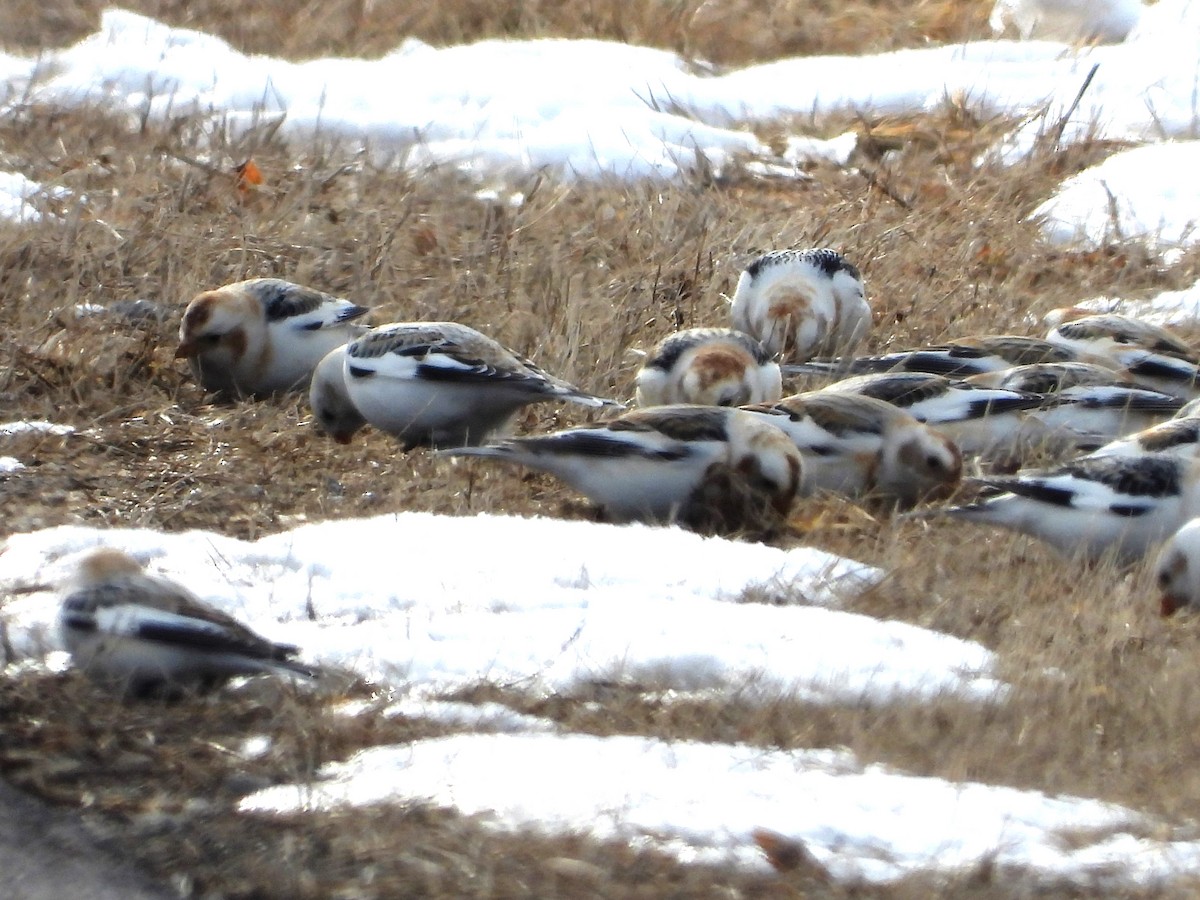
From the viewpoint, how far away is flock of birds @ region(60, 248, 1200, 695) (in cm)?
462

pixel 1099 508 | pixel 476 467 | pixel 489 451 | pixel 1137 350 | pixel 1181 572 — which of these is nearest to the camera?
pixel 1181 572

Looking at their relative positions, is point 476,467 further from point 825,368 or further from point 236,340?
point 825,368

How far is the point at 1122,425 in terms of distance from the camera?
19.9 feet

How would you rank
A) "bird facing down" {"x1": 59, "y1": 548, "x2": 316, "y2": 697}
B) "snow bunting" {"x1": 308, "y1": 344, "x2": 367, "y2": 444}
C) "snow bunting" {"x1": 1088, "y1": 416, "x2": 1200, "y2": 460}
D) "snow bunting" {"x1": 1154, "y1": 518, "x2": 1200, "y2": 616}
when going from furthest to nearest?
"snow bunting" {"x1": 308, "y1": 344, "x2": 367, "y2": 444}
"snow bunting" {"x1": 1088, "y1": 416, "x2": 1200, "y2": 460}
"snow bunting" {"x1": 1154, "y1": 518, "x2": 1200, "y2": 616}
"bird facing down" {"x1": 59, "y1": 548, "x2": 316, "y2": 697}

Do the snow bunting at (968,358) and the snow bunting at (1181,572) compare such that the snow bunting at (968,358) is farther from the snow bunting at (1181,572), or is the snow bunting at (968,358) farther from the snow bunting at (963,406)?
the snow bunting at (1181,572)

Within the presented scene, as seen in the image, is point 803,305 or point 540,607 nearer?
point 540,607

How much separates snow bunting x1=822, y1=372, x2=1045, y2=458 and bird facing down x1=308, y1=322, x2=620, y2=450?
0.99 m

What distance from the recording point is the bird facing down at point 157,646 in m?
3.59

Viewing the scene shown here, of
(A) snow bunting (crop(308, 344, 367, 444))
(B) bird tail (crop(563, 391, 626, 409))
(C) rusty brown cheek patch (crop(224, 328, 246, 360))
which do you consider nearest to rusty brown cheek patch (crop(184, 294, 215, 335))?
(C) rusty brown cheek patch (crop(224, 328, 246, 360))

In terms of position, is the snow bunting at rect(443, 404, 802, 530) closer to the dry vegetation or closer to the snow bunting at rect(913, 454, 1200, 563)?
the dry vegetation

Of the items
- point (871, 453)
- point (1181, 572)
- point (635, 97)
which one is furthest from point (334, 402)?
point (635, 97)

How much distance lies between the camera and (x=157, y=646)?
11.8 feet

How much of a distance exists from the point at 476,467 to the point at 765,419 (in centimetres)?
92

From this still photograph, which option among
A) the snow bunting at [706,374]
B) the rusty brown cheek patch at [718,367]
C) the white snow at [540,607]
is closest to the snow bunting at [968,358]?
the snow bunting at [706,374]
